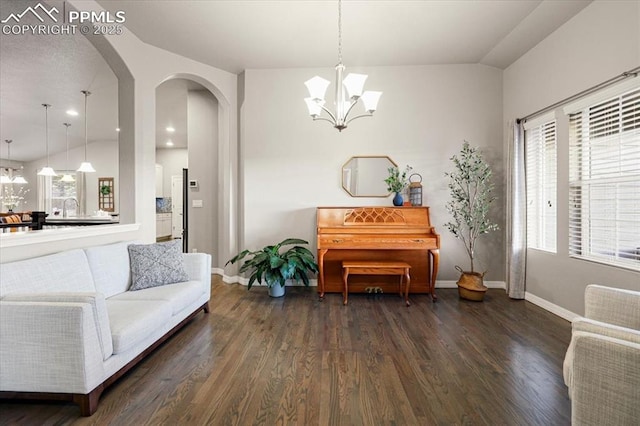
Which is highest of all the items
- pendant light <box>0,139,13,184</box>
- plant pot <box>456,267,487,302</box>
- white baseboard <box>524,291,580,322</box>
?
pendant light <box>0,139,13,184</box>

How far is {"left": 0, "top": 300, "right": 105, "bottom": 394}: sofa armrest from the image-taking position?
60.1 inches

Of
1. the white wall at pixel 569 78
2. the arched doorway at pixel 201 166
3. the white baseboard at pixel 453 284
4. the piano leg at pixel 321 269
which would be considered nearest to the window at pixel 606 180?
the white wall at pixel 569 78

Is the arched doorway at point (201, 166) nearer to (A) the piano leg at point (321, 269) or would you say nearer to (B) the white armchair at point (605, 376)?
(A) the piano leg at point (321, 269)

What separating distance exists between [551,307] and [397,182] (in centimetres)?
217

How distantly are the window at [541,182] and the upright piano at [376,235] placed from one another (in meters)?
1.20

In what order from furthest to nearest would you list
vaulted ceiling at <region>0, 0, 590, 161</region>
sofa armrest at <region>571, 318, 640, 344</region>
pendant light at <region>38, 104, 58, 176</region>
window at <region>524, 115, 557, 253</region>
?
pendant light at <region>38, 104, 58, 176</region> → window at <region>524, 115, 557, 253</region> → vaulted ceiling at <region>0, 0, 590, 161</region> → sofa armrest at <region>571, 318, 640, 344</region>

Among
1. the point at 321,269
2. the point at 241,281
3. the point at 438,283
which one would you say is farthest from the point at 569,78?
the point at 241,281

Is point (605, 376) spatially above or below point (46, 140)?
below

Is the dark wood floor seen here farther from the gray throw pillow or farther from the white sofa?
the gray throw pillow

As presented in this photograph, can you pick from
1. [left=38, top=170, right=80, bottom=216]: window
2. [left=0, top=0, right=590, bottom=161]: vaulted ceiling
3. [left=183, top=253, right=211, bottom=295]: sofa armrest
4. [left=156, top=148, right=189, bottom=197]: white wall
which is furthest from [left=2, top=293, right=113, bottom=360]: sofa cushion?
[left=38, top=170, right=80, bottom=216]: window

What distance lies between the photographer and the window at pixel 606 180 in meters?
2.40

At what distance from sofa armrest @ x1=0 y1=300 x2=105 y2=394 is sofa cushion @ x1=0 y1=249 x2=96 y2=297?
10.8 inches

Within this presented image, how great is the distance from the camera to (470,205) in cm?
378

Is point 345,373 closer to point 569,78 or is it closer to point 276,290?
point 276,290
